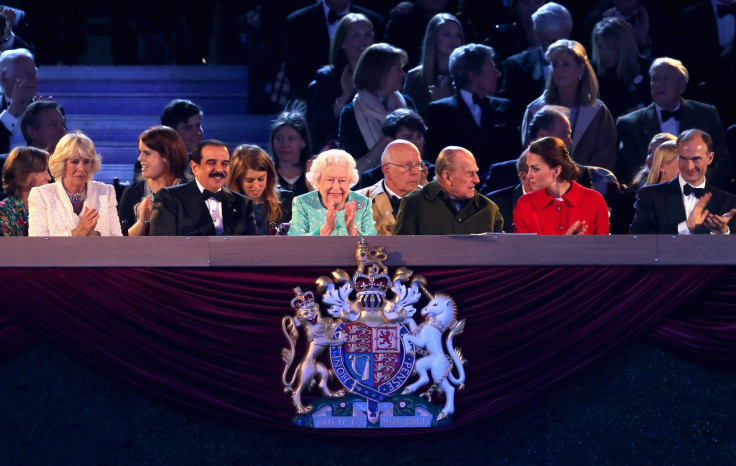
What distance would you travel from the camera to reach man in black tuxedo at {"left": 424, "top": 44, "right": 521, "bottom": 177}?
7.49 meters

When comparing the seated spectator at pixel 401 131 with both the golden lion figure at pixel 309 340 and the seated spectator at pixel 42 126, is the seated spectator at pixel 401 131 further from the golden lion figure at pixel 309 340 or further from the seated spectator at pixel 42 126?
the golden lion figure at pixel 309 340

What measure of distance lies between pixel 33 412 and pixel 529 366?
1.92 m

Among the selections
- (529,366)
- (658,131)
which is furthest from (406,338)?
(658,131)

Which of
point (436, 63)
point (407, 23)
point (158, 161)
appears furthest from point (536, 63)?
point (158, 161)

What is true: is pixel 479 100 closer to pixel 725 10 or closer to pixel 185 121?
pixel 185 121

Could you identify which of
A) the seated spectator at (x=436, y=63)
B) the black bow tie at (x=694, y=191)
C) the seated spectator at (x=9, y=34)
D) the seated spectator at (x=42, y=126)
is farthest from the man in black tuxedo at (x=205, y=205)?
the seated spectator at (x=9, y=34)

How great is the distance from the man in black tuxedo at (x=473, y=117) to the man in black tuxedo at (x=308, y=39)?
121cm

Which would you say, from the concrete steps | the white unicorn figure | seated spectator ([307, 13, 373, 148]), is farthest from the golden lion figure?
the concrete steps

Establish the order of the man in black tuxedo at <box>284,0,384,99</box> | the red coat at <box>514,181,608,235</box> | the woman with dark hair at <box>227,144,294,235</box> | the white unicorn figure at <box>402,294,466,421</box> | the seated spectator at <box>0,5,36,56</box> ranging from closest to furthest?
1. the white unicorn figure at <box>402,294,466,421</box>
2. the red coat at <box>514,181,608,235</box>
3. the woman with dark hair at <box>227,144,294,235</box>
4. the seated spectator at <box>0,5,36,56</box>
5. the man in black tuxedo at <box>284,0,384,99</box>

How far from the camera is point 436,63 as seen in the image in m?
7.97

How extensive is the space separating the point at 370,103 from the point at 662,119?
169 cm

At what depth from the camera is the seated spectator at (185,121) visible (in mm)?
7191

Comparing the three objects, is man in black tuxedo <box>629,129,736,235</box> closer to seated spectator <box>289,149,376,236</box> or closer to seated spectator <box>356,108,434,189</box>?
seated spectator <box>289,149,376,236</box>

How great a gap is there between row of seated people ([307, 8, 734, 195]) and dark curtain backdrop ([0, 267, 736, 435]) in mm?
2215
